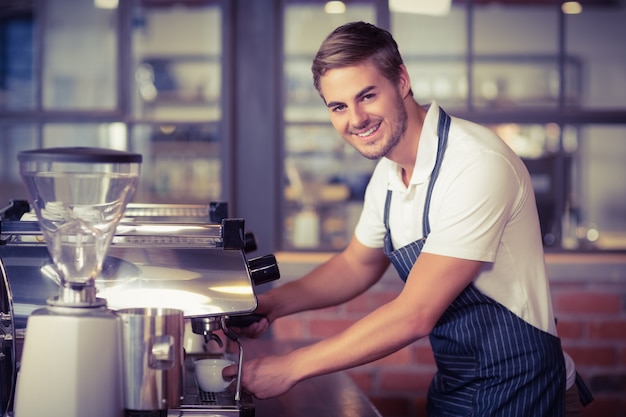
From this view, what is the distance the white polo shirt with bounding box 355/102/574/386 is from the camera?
154 centimetres

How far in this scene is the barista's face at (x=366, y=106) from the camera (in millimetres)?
1666

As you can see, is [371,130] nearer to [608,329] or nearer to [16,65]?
[608,329]

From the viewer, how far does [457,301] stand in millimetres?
1644

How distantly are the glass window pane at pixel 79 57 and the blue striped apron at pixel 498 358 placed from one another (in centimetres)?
442

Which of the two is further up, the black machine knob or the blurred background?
the blurred background

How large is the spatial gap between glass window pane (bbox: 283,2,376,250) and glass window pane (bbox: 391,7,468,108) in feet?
1.72

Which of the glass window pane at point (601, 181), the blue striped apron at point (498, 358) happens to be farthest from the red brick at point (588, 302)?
the glass window pane at point (601, 181)

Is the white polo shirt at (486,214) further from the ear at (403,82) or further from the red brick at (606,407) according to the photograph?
the red brick at (606,407)

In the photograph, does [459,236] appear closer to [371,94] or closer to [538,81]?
[371,94]

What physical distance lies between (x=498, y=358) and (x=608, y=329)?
1.43 meters

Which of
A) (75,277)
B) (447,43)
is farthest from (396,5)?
(447,43)

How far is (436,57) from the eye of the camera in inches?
272

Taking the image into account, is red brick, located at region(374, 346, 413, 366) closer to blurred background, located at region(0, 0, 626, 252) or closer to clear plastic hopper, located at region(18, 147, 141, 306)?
blurred background, located at region(0, 0, 626, 252)

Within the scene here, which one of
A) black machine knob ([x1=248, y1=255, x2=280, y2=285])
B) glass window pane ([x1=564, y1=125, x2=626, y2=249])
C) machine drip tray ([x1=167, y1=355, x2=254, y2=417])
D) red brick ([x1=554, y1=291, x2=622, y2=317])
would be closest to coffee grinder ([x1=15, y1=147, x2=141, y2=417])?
machine drip tray ([x1=167, y1=355, x2=254, y2=417])
